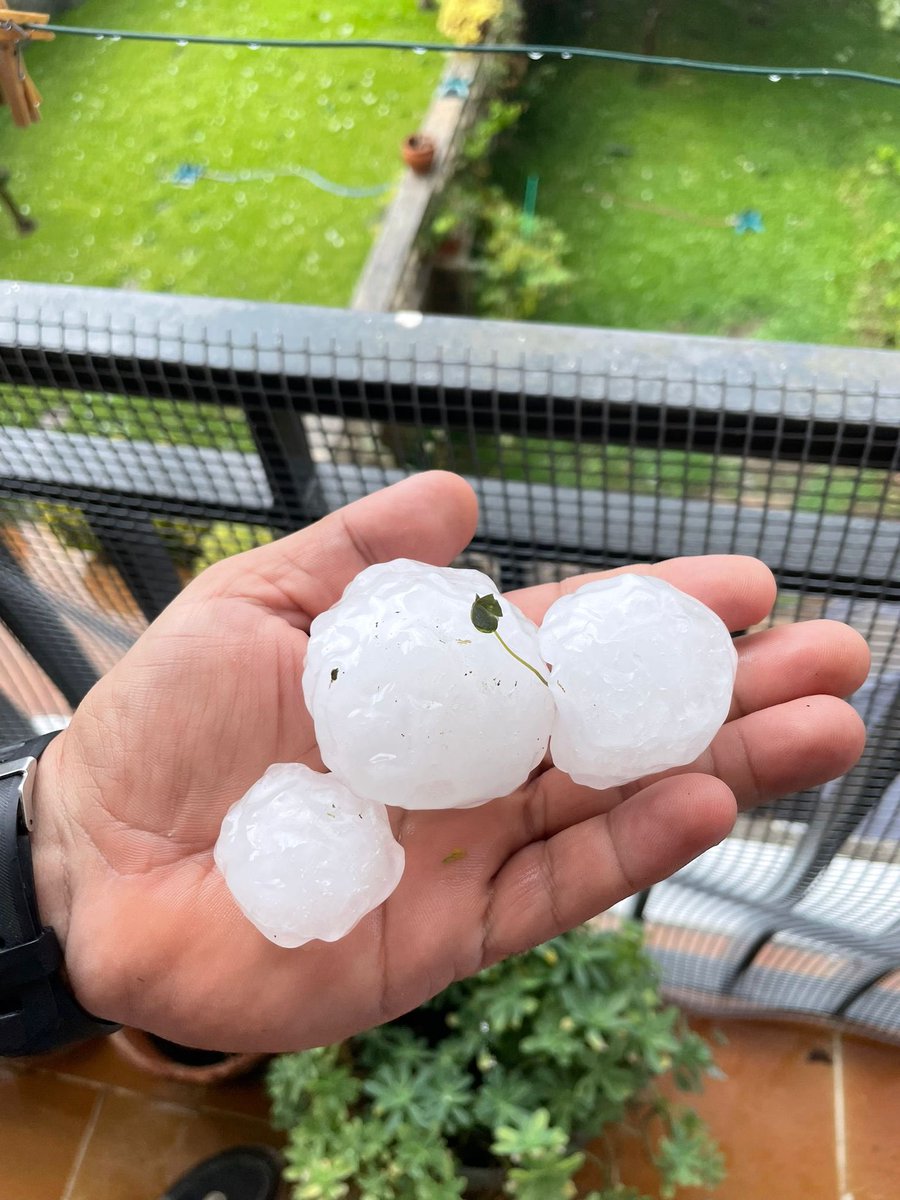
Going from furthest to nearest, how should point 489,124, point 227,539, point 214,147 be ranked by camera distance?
point 489,124 → point 214,147 → point 227,539

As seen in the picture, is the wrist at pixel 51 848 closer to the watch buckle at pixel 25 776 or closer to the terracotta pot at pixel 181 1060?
the watch buckle at pixel 25 776

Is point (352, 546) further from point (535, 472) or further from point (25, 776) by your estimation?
point (25, 776)

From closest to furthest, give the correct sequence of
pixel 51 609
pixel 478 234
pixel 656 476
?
pixel 656 476, pixel 51 609, pixel 478 234

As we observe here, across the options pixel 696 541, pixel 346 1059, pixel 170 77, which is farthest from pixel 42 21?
pixel 170 77

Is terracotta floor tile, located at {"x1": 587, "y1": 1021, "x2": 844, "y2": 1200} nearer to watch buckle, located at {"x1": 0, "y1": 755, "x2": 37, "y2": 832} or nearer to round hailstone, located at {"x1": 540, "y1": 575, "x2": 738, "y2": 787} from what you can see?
round hailstone, located at {"x1": 540, "y1": 575, "x2": 738, "y2": 787}

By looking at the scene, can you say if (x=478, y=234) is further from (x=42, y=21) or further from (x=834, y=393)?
(x=834, y=393)

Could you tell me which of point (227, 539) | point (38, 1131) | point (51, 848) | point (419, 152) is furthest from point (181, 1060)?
point (419, 152)
